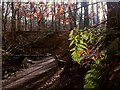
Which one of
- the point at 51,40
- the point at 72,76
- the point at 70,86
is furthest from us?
the point at 51,40

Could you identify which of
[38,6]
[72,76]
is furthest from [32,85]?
[38,6]

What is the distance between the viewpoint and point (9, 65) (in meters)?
6.99

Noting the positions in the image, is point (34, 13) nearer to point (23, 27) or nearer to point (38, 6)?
point (38, 6)

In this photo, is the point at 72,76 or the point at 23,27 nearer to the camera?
the point at 72,76

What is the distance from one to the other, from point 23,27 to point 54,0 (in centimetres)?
237

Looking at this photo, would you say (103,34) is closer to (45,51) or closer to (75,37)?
(75,37)

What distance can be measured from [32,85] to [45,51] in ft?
19.3

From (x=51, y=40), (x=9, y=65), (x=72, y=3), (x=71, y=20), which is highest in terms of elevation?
(x=72, y=3)

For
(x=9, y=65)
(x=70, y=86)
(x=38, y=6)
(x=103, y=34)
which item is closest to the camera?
(x=103, y=34)

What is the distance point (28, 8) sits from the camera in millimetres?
12086

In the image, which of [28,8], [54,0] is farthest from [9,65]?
[54,0]

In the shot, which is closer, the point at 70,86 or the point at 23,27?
the point at 70,86

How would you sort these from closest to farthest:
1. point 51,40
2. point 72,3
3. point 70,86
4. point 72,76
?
1. point 70,86
2. point 72,76
3. point 51,40
4. point 72,3

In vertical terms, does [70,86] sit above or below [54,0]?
below
